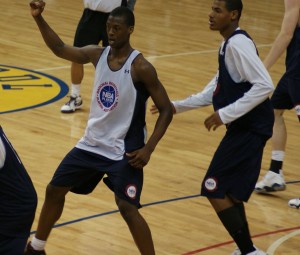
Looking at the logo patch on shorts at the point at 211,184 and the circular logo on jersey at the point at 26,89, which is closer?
the logo patch on shorts at the point at 211,184

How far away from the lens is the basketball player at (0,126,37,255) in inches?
191

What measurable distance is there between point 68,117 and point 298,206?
134 inches

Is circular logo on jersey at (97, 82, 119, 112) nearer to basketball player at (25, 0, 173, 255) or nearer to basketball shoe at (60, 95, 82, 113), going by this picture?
basketball player at (25, 0, 173, 255)

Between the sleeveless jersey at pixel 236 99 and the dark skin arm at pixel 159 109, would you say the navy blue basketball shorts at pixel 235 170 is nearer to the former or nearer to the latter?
the sleeveless jersey at pixel 236 99

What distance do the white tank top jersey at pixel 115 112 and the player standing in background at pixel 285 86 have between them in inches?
64.6

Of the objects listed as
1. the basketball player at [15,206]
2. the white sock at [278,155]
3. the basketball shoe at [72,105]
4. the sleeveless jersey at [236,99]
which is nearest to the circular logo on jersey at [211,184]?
the sleeveless jersey at [236,99]

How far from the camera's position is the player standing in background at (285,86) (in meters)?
7.71

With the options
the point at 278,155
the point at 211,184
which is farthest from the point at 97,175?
the point at 278,155

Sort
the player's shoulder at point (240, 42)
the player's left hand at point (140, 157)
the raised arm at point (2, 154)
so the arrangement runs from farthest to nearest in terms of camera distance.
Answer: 1. the player's shoulder at point (240, 42)
2. the player's left hand at point (140, 157)
3. the raised arm at point (2, 154)

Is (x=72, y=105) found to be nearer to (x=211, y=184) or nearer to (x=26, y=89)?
(x=26, y=89)

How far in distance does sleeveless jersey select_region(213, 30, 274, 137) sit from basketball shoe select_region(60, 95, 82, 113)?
4434mm

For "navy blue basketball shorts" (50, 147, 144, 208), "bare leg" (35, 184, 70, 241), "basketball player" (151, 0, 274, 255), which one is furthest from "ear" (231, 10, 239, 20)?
"bare leg" (35, 184, 70, 241)

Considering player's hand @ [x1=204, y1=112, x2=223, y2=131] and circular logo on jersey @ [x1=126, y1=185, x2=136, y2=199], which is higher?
player's hand @ [x1=204, y1=112, x2=223, y2=131]

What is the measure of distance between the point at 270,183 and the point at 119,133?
2.72 meters
